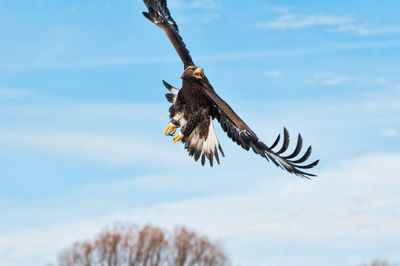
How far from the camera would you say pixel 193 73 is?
1450 cm

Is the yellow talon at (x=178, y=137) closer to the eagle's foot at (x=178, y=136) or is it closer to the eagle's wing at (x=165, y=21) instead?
the eagle's foot at (x=178, y=136)

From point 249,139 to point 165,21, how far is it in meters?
5.60

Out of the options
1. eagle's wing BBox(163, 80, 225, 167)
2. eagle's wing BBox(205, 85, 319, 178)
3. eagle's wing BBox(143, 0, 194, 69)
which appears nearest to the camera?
eagle's wing BBox(205, 85, 319, 178)

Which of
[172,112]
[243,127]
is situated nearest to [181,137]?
[172,112]

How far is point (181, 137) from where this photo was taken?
1498cm

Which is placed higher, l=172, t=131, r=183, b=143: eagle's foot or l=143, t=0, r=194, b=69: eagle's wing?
l=143, t=0, r=194, b=69: eagle's wing

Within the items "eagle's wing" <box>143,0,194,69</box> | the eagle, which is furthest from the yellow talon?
"eagle's wing" <box>143,0,194,69</box>

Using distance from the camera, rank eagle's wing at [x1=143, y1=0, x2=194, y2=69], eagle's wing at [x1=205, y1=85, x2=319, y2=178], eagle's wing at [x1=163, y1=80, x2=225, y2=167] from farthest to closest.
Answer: eagle's wing at [x1=143, y1=0, x2=194, y2=69] → eagle's wing at [x1=163, y1=80, x2=225, y2=167] → eagle's wing at [x1=205, y1=85, x2=319, y2=178]

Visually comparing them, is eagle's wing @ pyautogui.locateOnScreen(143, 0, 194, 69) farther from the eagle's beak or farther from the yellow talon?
the yellow talon

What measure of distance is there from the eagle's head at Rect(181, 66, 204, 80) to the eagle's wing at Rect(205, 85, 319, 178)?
0.31 metres

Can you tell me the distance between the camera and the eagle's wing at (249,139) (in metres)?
12.5

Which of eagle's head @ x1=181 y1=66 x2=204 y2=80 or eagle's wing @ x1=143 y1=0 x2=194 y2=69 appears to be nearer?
eagle's head @ x1=181 y1=66 x2=204 y2=80

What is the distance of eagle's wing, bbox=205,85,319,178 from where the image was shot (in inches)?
494

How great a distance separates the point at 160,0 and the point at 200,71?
5.07 metres
